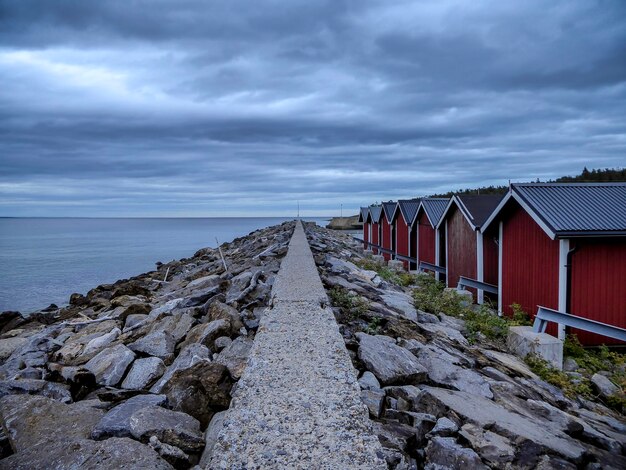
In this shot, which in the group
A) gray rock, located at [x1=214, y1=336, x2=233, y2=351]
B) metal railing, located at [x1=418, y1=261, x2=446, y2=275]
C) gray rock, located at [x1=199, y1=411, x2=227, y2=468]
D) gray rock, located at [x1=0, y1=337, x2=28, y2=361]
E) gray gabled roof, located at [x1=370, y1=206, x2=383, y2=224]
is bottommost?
metal railing, located at [x1=418, y1=261, x2=446, y2=275]

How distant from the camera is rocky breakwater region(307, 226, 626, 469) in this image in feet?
11.0

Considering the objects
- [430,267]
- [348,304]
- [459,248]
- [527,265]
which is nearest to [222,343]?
[348,304]

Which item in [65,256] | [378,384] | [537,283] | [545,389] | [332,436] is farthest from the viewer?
[65,256]

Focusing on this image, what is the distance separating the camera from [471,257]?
51.1 ft

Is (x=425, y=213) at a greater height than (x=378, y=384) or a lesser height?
greater

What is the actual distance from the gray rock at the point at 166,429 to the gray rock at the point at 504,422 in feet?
6.24

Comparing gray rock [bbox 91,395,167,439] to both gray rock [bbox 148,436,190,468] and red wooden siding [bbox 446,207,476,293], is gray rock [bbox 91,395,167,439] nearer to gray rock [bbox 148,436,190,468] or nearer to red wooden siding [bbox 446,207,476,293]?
gray rock [bbox 148,436,190,468]

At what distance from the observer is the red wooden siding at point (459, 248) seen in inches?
613

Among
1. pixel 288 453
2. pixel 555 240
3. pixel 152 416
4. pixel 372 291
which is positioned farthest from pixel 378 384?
pixel 555 240

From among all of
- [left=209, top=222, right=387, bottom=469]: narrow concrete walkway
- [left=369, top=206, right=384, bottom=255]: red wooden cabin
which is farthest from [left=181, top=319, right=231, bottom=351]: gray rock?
[left=369, top=206, right=384, bottom=255]: red wooden cabin

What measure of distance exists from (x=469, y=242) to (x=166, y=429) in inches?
552

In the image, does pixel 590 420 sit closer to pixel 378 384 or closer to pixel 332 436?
pixel 378 384

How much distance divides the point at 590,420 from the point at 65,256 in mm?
45302

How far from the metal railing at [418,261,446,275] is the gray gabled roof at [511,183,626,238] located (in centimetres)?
752
